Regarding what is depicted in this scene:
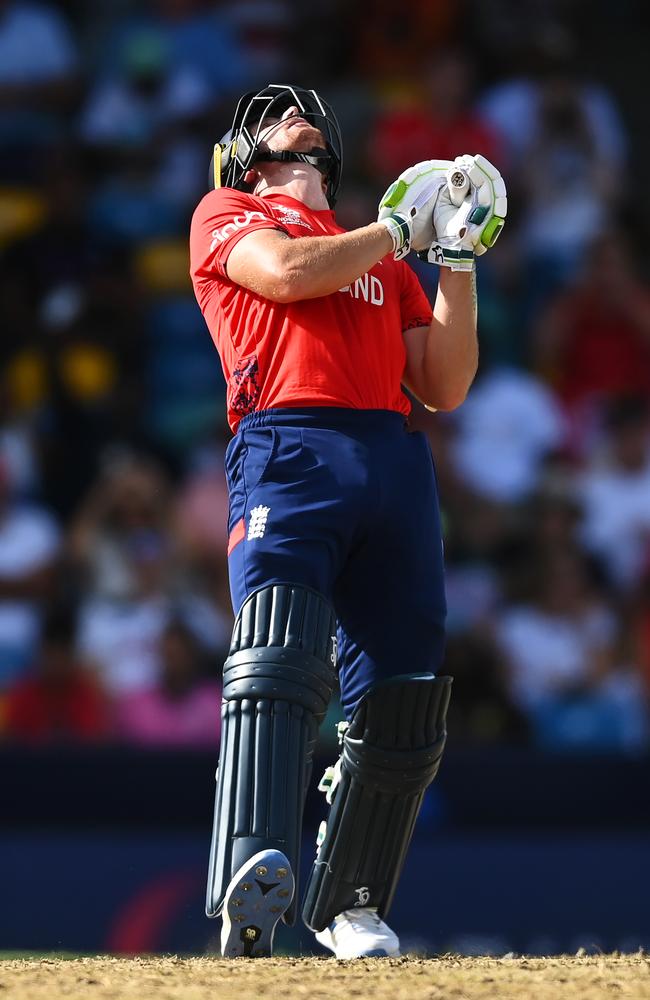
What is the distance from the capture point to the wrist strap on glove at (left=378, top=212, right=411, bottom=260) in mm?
4031

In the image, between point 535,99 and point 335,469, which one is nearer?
point 335,469

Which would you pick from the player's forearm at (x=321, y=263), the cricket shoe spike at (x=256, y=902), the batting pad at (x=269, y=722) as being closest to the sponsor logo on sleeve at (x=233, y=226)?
the player's forearm at (x=321, y=263)

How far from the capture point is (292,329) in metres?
3.99

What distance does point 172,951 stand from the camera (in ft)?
21.0

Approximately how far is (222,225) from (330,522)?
826mm

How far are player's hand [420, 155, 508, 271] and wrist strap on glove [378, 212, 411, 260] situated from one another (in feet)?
0.34

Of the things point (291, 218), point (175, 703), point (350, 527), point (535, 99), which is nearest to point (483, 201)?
point (291, 218)

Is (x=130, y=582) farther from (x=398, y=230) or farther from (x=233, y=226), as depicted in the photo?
(x=398, y=230)

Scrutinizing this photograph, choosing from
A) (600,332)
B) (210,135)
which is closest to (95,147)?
(210,135)

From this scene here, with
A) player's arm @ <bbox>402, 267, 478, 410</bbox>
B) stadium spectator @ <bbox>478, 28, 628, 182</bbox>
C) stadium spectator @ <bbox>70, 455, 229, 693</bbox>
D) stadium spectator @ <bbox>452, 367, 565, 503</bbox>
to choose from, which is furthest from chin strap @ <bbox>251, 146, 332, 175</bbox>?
stadium spectator @ <bbox>478, 28, 628, 182</bbox>

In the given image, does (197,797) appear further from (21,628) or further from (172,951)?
(21,628)

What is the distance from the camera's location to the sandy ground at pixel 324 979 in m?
3.26

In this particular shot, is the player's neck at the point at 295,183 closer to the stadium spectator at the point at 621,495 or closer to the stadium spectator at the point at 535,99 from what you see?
the stadium spectator at the point at 621,495

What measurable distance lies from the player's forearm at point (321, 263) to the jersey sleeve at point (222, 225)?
0.55 feet
